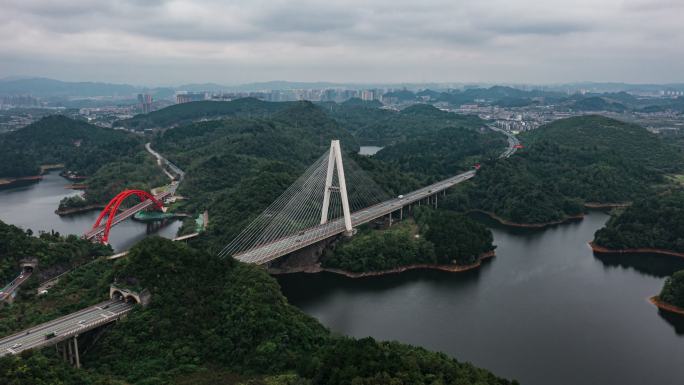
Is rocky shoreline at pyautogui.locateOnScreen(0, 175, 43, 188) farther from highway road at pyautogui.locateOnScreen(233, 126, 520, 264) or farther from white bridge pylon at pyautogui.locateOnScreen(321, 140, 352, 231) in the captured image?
white bridge pylon at pyautogui.locateOnScreen(321, 140, 352, 231)

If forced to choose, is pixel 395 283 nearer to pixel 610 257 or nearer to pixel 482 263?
pixel 482 263

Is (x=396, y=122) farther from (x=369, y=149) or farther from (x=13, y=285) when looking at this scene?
(x=13, y=285)

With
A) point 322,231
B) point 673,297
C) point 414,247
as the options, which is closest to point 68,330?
point 322,231

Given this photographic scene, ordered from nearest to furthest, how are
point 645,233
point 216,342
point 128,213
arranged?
point 216,342 < point 645,233 < point 128,213

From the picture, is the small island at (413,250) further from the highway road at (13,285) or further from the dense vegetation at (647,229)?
the highway road at (13,285)

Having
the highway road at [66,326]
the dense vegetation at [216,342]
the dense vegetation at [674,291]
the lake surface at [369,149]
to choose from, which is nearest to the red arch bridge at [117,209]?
the dense vegetation at [216,342]
